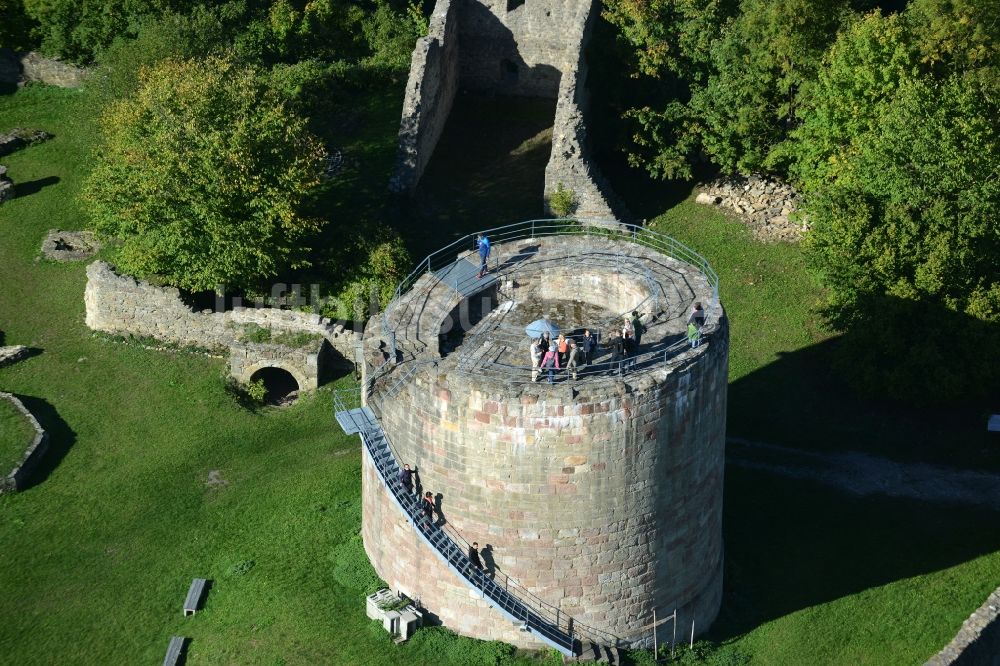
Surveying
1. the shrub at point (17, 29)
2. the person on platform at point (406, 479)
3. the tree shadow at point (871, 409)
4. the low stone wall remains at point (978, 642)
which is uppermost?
the shrub at point (17, 29)

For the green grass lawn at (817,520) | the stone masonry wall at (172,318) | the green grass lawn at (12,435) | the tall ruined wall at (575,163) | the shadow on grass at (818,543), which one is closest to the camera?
the green grass lawn at (817,520)

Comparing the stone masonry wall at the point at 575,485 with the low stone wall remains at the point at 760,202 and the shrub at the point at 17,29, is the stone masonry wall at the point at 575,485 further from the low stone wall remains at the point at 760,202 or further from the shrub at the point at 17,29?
the shrub at the point at 17,29

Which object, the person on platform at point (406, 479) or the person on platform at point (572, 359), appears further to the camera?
the person on platform at point (406, 479)

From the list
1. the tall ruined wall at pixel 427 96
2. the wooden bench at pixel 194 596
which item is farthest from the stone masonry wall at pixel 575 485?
the tall ruined wall at pixel 427 96

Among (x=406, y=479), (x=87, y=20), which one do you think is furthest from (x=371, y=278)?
(x=87, y=20)

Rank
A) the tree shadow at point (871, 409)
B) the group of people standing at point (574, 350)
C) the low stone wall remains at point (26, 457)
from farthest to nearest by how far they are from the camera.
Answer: the tree shadow at point (871, 409) → the low stone wall remains at point (26, 457) → the group of people standing at point (574, 350)

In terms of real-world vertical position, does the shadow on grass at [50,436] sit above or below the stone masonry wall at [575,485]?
below
